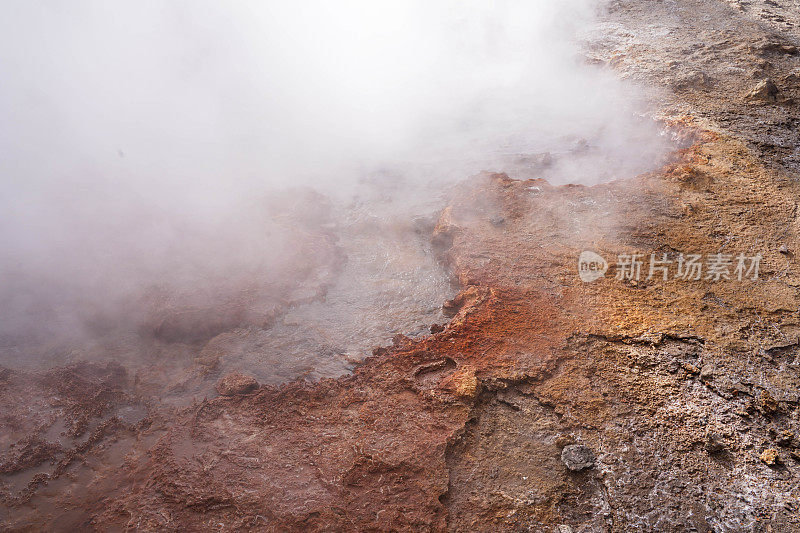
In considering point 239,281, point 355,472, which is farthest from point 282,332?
point 355,472

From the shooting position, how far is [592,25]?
7098 mm

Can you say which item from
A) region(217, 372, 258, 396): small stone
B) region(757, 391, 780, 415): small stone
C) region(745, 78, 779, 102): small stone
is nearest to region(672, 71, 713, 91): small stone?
region(745, 78, 779, 102): small stone

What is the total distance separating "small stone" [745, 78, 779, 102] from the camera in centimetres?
472

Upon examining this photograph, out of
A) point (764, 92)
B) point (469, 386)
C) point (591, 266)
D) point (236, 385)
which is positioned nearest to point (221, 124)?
point (236, 385)

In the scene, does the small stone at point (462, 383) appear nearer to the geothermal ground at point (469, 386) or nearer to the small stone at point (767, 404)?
the geothermal ground at point (469, 386)

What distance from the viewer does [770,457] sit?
2047 millimetres

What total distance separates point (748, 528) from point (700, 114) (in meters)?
4.20

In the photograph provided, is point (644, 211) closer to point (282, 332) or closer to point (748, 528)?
point (748, 528)

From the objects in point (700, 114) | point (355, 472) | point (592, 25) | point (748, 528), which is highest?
point (592, 25)

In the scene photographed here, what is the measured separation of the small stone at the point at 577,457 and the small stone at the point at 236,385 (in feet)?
5.60

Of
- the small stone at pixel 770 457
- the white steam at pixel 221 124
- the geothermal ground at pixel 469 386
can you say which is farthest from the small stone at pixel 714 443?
the white steam at pixel 221 124

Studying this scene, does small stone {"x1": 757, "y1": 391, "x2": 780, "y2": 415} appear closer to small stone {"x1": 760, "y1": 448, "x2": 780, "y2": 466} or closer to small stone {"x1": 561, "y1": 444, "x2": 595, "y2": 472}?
small stone {"x1": 760, "y1": 448, "x2": 780, "y2": 466}

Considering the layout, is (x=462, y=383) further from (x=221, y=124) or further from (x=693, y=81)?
(x=693, y=81)

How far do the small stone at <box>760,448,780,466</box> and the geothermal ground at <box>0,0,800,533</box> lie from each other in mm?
26
